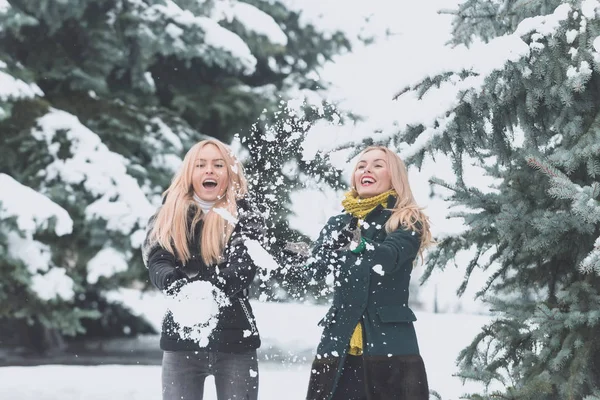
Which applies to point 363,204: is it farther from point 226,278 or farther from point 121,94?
point 121,94

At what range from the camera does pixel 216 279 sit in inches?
124

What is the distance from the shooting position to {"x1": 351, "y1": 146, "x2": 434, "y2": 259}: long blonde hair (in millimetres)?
3285

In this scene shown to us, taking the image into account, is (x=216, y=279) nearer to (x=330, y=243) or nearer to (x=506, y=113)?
(x=330, y=243)

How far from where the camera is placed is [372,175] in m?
3.44

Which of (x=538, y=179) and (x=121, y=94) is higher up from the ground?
(x=121, y=94)

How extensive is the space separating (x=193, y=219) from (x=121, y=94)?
21.5 ft

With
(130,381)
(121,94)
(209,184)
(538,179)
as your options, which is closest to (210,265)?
(209,184)

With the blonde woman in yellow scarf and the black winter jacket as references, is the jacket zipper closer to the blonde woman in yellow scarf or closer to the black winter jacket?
the black winter jacket

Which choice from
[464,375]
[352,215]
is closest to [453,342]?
[464,375]

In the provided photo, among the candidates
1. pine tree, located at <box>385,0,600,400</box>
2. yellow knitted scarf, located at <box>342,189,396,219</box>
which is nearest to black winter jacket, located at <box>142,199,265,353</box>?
yellow knitted scarf, located at <box>342,189,396,219</box>

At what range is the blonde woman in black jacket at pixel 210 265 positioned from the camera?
317 cm

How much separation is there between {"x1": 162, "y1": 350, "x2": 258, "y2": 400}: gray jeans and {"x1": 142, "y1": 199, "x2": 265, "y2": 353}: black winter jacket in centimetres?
4

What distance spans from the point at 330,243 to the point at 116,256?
17.3 ft

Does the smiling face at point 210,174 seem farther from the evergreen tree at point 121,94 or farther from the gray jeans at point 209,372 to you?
the evergreen tree at point 121,94
